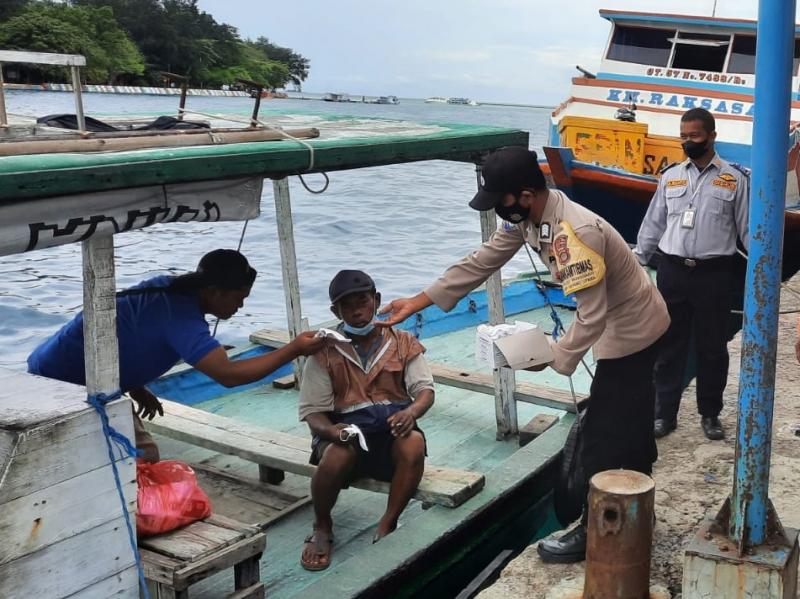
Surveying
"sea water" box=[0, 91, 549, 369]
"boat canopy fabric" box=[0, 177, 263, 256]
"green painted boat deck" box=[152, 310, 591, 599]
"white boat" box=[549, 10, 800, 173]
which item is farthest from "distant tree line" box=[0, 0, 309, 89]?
"boat canopy fabric" box=[0, 177, 263, 256]

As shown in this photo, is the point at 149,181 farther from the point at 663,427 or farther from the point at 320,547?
the point at 663,427

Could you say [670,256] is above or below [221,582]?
above

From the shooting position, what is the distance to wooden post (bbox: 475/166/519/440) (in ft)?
16.2

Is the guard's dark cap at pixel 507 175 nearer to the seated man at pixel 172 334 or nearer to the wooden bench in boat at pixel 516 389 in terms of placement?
the seated man at pixel 172 334

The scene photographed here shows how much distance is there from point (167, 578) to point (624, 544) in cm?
156

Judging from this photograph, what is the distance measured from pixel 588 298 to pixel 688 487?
1.68 metres

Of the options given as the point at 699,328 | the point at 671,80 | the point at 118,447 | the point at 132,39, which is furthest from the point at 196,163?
the point at 132,39

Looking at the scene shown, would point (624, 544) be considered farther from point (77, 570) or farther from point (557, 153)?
point (557, 153)

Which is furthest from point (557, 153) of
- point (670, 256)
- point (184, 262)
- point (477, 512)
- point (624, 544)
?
point (624, 544)

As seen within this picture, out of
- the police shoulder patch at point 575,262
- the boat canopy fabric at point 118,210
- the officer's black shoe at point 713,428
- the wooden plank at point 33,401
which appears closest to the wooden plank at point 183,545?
the wooden plank at point 33,401

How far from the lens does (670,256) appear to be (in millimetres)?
4898

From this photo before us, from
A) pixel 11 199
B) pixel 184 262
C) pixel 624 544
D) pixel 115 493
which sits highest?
pixel 11 199

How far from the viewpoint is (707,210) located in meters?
4.78

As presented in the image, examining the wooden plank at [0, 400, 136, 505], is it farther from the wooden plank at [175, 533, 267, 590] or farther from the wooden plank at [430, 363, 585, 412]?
the wooden plank at [430, 363, 585, 412]
